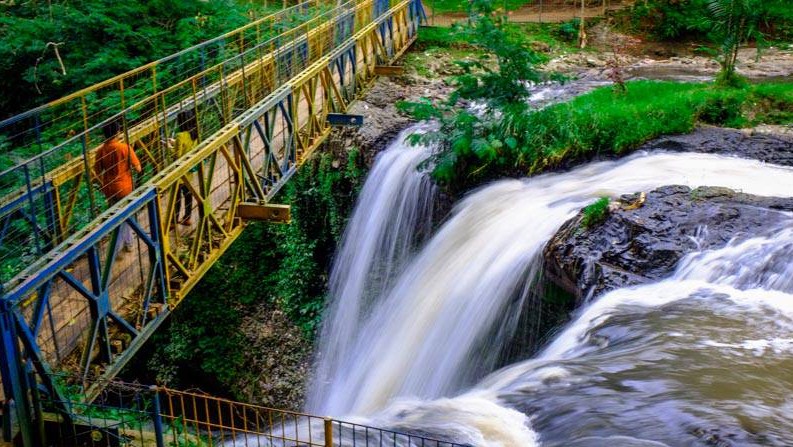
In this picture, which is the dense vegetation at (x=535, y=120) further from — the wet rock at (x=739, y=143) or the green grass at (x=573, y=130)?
the wet rock at (x=739, y=143)

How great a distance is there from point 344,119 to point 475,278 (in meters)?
4.18

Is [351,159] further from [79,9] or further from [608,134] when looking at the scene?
[79,9]

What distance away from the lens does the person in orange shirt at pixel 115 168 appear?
8719 millimetres

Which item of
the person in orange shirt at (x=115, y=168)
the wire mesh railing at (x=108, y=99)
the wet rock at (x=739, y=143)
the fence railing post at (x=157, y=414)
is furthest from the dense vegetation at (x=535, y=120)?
the fence railing post at (x=157, y=414)

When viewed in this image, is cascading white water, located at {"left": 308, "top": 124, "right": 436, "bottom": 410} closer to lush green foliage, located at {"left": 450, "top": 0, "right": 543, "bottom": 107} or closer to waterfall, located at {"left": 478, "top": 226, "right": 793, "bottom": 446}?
lush green foliage, located at {"left": 450, "top": 0, "right": 543, "bottom": 107}

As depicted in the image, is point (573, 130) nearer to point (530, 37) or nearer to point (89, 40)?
point (530, 37)

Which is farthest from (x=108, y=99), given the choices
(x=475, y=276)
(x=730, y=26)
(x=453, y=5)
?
(x=453, y=5)

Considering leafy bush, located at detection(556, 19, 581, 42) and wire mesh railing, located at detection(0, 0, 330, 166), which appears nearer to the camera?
wire mesh railing, located at detection(0, 0, 330, 166)

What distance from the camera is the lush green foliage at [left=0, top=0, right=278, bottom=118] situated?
16.4 meters

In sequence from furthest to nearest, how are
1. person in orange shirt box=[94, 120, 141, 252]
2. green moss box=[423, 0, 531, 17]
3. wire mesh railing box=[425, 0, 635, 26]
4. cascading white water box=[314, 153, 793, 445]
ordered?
1. green moss box=[423, 0, 531, 17]
2. wire mesh railing box=[425, 0, 635, 26]
3. cascading white water box=[314, 153, 793, 445]
4. person in orange shirt box=[94, 120, 141, 252]

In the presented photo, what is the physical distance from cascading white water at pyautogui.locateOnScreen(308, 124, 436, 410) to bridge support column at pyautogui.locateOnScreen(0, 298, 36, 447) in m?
6.81

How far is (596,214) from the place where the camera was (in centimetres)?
972

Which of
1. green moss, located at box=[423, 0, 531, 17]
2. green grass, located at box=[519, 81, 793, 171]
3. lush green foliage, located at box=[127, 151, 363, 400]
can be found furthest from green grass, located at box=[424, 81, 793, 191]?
green moss, located at box=[423, 0, 531, 17]

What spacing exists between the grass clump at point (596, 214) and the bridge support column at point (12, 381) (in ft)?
20.9
